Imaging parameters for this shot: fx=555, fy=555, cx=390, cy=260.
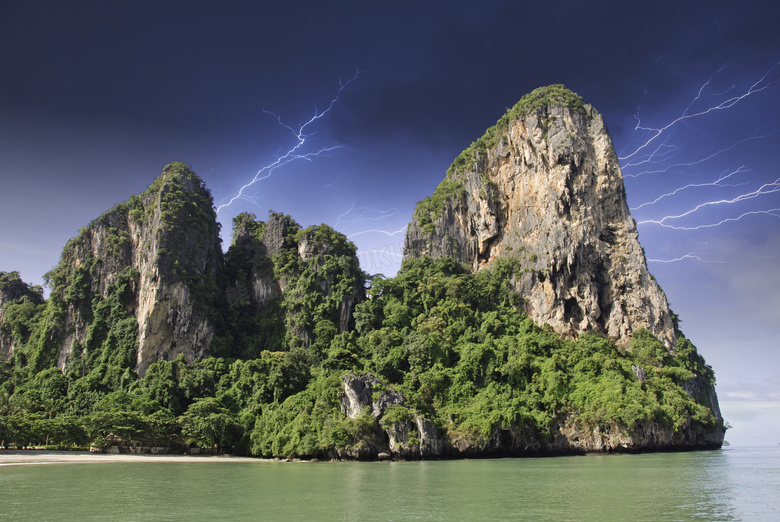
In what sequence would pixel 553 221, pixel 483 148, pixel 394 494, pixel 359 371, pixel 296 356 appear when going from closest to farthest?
pixel 394 494 < pixel 359 371 < pixel 296 356 < pixel 553 221 < pixel 483 148

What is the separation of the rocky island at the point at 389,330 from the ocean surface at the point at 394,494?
12.5 m

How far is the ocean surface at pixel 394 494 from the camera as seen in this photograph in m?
15.4

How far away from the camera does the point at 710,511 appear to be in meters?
15.7

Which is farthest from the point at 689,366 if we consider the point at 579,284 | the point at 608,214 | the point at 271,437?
the point at 271,437

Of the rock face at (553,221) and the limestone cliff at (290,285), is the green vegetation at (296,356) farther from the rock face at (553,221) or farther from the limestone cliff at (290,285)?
the rock face at (553,221)

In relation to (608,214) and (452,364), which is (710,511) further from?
(608,214)

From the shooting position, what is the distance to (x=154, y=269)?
57.3m

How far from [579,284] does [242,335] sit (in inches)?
1443

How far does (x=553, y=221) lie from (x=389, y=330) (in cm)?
2105

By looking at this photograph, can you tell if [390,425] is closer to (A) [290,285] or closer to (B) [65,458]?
Answer: (B) [65,458]

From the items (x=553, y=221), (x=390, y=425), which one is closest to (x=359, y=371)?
(x=390, y=425)

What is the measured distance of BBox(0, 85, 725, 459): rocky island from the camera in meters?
41.7

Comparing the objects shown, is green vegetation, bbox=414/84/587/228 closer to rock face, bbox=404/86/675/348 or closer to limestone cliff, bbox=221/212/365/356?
rock face, bbox=404/86/675/348

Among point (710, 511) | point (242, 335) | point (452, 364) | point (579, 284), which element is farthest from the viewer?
point (242, 335)
